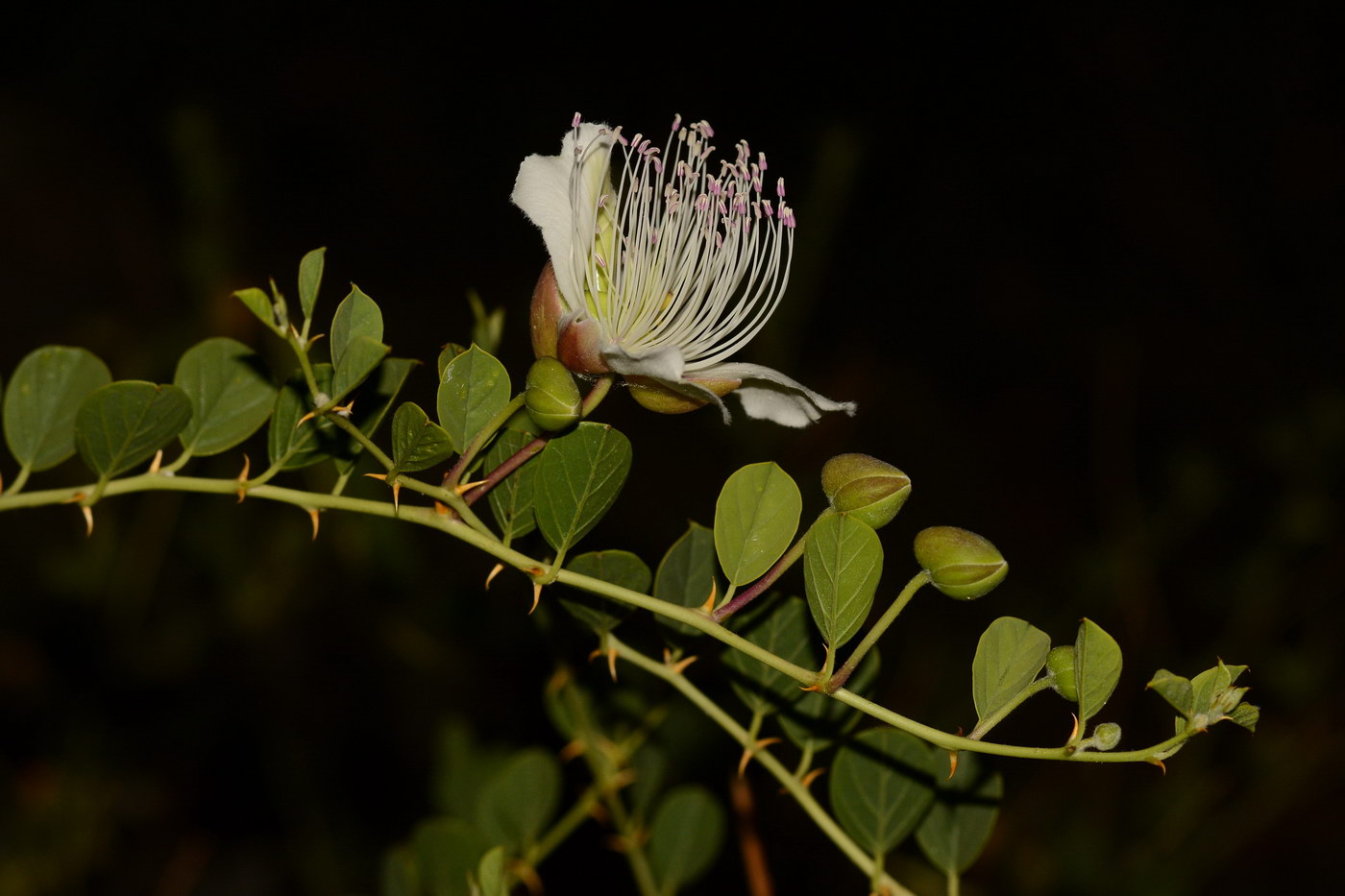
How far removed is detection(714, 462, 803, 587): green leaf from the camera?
2.32 ft

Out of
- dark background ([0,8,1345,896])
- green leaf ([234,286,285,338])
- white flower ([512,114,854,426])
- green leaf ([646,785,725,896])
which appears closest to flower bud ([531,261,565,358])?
white flower ([512,114,854,426])

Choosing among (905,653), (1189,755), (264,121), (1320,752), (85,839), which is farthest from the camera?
(264,121)

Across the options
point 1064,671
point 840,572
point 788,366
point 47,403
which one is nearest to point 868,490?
point 840,572

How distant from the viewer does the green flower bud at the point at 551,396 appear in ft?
2.11

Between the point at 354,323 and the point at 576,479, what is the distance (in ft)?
0.55

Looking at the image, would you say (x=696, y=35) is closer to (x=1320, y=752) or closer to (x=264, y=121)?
(x=264, y=121)

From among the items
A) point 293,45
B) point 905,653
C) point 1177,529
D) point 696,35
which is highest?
point 696,35

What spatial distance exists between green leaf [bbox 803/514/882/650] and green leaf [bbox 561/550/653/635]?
0.11 metres

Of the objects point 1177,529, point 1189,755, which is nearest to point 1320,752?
point 1189,755

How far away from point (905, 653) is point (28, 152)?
3.21 metres

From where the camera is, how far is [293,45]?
393 cm

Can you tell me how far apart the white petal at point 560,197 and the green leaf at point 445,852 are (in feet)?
1.63

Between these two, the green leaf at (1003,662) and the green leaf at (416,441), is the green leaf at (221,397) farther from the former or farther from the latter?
the green leaf at (1003,662)

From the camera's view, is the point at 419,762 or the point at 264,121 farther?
the point at 264,121
